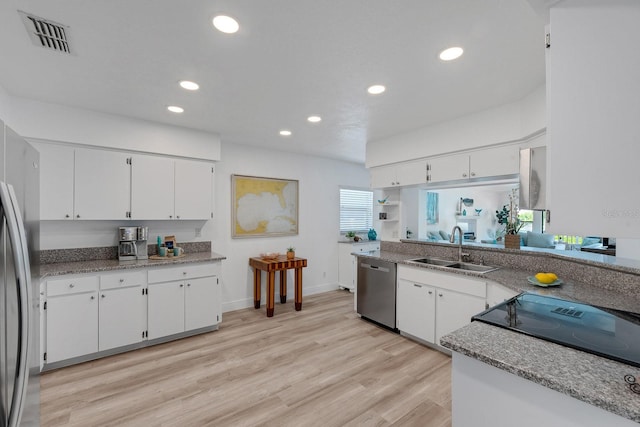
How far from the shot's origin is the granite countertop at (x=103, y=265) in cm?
272

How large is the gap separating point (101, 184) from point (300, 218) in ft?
9.57

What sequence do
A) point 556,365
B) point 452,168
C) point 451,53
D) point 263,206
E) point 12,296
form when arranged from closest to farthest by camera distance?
1. point 12,296
2. point 556,365
3. point 451,53
4. point 452,168
5. point 263,206

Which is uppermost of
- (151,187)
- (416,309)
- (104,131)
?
(104,131)

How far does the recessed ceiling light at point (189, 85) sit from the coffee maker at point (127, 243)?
5.99 ft

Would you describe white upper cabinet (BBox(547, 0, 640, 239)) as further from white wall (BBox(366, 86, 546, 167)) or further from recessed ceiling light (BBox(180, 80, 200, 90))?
recessed ceiling light (BBox(180, 80, 200, 90))

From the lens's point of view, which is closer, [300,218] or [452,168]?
[452,168]

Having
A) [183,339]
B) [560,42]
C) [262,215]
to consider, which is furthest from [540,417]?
[262,215]

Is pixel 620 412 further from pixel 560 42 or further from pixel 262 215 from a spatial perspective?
pixel 262 215

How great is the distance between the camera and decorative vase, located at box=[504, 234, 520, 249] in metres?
3.05

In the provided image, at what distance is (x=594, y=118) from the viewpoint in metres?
0.96

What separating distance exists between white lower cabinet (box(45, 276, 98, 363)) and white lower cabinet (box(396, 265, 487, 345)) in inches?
128

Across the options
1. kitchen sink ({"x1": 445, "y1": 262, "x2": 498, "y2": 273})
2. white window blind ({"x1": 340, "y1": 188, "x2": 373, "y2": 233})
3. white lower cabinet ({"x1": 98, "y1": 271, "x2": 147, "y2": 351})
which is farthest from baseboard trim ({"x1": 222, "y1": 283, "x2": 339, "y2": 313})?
kitchen sink ({"x1": 445, "y1": 262, "x2": 498, "y2": 273})

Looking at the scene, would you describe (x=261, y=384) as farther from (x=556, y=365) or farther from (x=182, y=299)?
(x=556, y=365)

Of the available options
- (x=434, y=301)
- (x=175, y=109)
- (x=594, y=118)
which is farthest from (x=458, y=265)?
(x=175, y=109)
